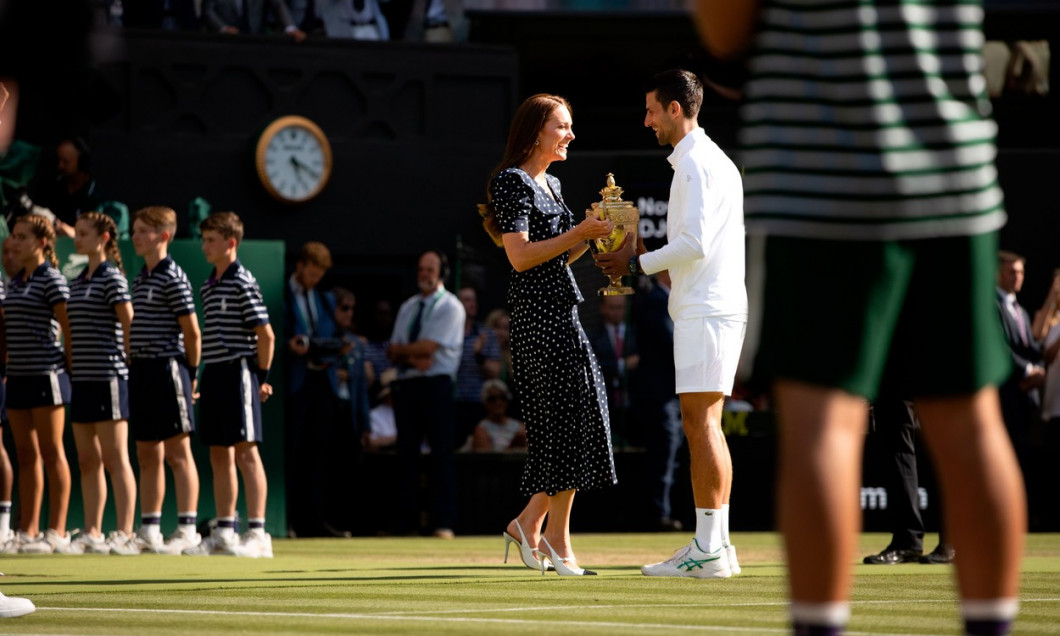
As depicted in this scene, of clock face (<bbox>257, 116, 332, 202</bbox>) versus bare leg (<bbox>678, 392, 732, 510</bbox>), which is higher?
clock face (<bbox>257, 116, 332, 202</bbox>)

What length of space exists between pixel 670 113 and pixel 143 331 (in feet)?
13.6

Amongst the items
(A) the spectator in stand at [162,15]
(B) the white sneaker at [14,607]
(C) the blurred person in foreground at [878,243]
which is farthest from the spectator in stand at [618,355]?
(C) the blurred person in foreground at [878,243]

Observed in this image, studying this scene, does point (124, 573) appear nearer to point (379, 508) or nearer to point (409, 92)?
point (379, 508)

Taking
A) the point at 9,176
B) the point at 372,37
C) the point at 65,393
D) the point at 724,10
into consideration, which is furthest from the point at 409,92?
the point at 724,10

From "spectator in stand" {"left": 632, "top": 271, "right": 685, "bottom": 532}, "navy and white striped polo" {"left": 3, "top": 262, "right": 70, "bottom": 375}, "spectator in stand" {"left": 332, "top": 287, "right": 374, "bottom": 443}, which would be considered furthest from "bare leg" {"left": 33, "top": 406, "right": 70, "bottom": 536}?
"spectator in stand" {"left": 632, "top": 271, "right": 685, "bottom": 532}

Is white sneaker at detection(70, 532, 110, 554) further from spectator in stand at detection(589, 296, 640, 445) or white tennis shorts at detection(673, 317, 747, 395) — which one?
spectator in stand at detection(589, 296, 640, 445)

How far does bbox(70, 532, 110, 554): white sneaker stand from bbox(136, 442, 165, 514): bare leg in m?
0.30

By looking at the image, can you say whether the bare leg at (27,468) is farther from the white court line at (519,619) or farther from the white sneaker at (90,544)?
the white court line at (519,619)

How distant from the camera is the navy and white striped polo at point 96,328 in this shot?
1014cm

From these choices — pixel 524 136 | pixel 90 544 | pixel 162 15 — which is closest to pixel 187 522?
pixel 90 544

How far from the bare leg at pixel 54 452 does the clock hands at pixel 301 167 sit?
727 cm

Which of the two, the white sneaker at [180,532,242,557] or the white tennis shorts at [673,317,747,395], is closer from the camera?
the white tennis shorts at [673,317,747,395]

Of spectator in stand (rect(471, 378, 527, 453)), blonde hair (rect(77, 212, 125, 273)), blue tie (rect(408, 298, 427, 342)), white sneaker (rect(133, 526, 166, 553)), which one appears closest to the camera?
white sneaker (rect(133, 526, 166, 553))

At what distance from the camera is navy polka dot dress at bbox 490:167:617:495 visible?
7.10 meters
